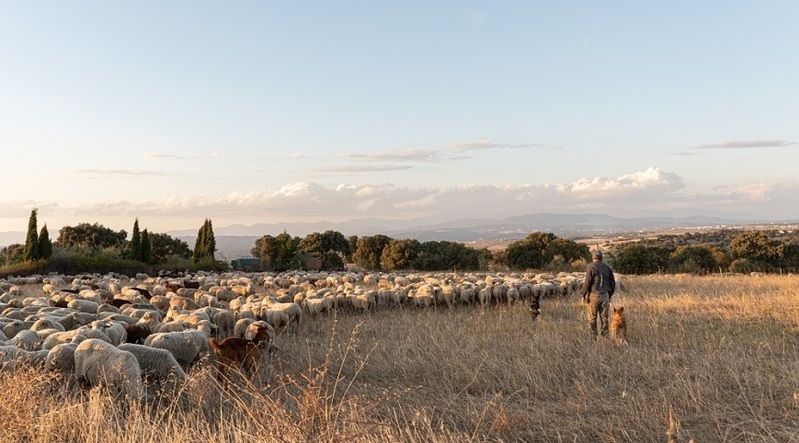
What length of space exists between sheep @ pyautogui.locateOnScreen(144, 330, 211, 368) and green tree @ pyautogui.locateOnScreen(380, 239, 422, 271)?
1465 inches

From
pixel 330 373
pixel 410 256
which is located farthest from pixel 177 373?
pixel 410 256

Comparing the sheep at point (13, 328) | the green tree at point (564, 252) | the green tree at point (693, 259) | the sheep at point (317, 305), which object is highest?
the sheep at point (13, 328)

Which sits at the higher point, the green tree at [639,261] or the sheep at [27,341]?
the sheep at [27,341]

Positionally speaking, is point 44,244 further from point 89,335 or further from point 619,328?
point 619,328

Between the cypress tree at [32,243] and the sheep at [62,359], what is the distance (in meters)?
31.6

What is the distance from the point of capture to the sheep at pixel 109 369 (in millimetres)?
8000

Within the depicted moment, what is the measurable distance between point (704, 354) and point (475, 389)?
14.3 ft

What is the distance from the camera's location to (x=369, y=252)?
168 feet

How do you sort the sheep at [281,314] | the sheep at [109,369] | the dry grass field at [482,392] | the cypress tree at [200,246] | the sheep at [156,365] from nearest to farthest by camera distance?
the dry grass field at [482,392], the sheep at [109,369], the sheep at [156,365], the sheep at [281,314], the cypress tree at [200,246]

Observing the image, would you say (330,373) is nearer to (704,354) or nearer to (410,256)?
(704,354)

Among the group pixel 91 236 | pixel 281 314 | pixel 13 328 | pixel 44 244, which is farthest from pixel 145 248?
pixel 13 328

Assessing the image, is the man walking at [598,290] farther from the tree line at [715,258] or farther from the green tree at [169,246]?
the green tree at [169,246]

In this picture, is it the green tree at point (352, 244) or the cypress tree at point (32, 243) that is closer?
the cypress tree at point (32, 243)

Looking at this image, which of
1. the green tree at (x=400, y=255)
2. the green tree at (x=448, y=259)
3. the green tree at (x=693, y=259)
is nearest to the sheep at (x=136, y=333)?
the green tree at (x=448, y=259)
